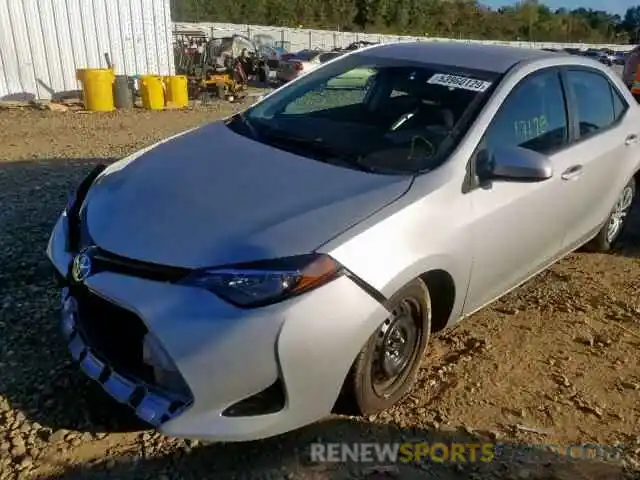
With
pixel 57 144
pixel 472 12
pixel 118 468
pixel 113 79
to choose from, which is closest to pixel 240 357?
pixel 118 468

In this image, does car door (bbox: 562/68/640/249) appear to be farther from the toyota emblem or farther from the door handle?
the toyota emblem

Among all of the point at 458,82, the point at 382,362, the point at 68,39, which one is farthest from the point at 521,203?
the point at 68,39

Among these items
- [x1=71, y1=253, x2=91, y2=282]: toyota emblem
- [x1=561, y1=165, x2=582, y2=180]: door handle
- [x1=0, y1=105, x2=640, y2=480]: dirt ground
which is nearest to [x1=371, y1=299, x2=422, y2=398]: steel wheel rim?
[x1=0, y1=105, x2=640, y2=480]: dirt ground

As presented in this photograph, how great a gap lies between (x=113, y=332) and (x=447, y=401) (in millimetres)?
1598

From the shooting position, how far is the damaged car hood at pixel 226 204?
85.3 inches

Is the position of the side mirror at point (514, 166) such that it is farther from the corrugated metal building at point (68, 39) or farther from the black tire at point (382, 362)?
the corrugated metal building at point (68, 39)

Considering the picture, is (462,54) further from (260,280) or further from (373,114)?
(260,280)

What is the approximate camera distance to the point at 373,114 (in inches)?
129

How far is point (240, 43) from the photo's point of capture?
21.2 meters

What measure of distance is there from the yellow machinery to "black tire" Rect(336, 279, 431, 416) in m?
11.8

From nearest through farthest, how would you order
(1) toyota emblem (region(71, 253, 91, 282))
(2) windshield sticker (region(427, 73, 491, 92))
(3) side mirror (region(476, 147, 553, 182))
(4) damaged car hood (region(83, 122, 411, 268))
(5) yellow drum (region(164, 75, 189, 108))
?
(4) damaged car hood (region(83, 122, 411, 268)), (1) toyota emblem (region(71, 253, 91, 282)), (3) side mirror (region(476, 147, 553, 182)), (2) windshield sticker (region(427, 73, 491, 92)), (5) yellow drum (region(164, 75, 189, 108))

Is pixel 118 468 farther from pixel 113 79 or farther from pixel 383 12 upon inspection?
pixel 383 12

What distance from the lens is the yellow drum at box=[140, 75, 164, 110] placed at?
13031mm

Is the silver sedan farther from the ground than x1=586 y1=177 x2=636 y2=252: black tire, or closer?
farther from the ground
